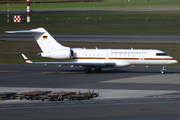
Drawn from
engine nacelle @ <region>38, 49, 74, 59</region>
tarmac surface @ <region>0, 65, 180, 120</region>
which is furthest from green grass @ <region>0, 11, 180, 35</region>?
engine nacelle @ <region>38, 49, 74, 59</region>

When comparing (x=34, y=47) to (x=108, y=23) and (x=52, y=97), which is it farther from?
(x=52, y=97)

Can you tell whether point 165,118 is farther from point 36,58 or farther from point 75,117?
point 36,58

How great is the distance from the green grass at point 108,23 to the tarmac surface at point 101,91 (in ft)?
141

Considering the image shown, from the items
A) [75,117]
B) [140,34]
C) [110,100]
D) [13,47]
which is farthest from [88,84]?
[140,34]

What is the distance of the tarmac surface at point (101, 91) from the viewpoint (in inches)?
909

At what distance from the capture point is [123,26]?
102 m

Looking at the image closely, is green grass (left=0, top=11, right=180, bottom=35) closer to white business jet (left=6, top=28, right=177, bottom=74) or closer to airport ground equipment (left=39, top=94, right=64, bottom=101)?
white business jet (left=6, top=28, right=177, bottom=74)

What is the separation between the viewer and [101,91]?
3319cm

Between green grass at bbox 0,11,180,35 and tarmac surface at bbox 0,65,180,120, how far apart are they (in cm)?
4297

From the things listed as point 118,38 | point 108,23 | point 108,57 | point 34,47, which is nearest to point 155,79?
point 108,57

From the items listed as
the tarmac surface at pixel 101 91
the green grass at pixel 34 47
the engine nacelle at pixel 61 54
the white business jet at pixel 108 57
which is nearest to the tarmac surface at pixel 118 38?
the green grass at pixel 34 47

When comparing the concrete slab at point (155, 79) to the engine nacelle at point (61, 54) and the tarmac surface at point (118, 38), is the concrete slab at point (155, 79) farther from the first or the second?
the tarmac surface at point (118, 38)

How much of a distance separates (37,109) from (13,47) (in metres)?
50.8

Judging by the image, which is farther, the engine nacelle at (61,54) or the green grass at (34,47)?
the green grass at (34,47)
